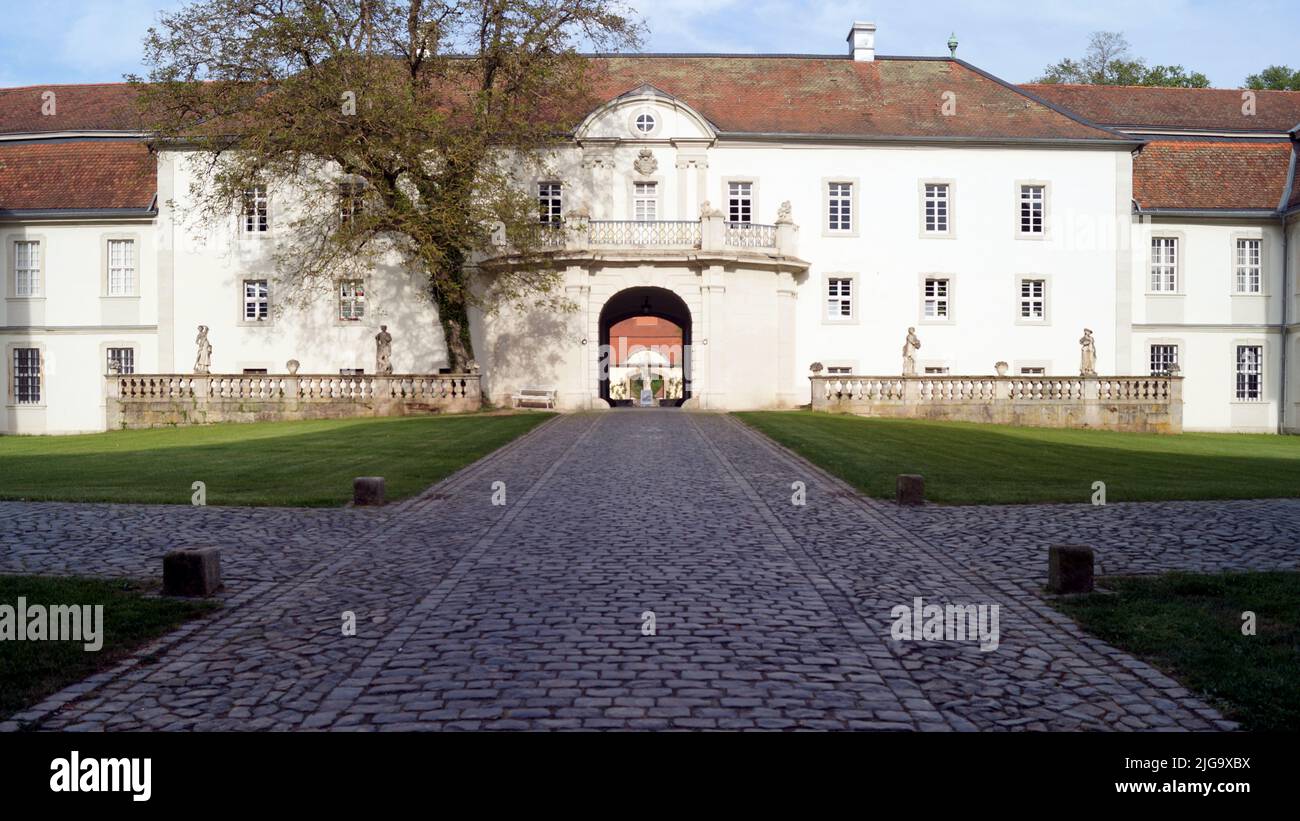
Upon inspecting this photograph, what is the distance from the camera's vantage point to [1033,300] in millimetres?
40750

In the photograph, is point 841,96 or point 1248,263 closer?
point 841,96

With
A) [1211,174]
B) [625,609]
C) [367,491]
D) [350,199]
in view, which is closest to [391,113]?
[350,199]

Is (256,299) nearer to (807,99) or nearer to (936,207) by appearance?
(807,99)

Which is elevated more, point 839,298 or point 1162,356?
point 839,298

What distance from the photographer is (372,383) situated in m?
33.1

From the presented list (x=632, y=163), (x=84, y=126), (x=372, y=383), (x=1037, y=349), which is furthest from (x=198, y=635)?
(x=84, y=126)

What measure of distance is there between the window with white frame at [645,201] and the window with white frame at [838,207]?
6.19 metres

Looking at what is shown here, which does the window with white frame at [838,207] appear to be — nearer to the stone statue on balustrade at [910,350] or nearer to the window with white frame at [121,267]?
the stone statue on balustrade at [910,350]

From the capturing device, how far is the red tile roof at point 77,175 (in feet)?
133

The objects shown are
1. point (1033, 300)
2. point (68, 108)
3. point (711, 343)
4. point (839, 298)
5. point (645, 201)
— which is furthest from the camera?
point (68, 108)

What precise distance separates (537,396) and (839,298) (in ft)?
37.8

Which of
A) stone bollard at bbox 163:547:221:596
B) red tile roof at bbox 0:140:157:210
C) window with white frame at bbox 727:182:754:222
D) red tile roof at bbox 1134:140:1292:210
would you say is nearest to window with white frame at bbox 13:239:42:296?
red tile roof at bbox 0:140:157:210

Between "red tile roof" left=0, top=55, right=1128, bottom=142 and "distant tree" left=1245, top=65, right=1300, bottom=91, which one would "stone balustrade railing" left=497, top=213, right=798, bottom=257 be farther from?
"distant tree" left=1245, top=65, right=1300, bottom=91

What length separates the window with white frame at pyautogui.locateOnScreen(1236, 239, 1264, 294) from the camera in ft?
137
